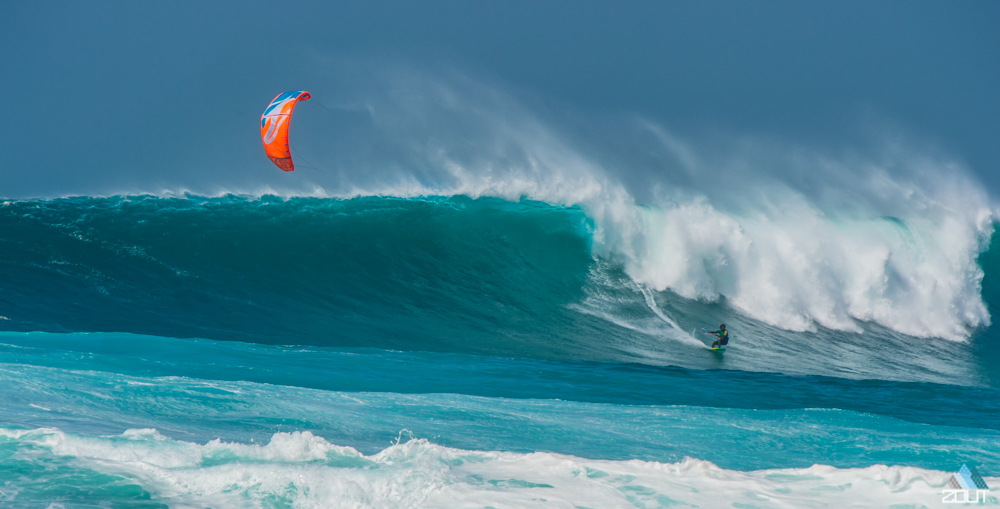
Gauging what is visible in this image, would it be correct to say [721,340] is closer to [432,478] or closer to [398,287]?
[398,287]

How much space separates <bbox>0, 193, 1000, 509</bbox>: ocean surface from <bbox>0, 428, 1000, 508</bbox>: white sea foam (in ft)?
0.07

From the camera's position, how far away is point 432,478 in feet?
13.2

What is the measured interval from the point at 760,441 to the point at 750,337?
607 centimetres

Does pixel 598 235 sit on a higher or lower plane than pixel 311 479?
higher

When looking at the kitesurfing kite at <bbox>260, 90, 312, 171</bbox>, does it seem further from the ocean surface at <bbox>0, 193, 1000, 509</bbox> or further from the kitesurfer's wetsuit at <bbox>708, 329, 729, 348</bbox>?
the kitesurfer's wetsuit at <bbox>708, 329, 729, 348</bbox>

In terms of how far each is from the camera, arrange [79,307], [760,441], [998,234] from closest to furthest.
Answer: [760,441] → [79,307] → [998,234]

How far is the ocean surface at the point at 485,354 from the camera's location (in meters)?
4.18

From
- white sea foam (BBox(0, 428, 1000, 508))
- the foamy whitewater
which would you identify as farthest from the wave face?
white sea foam (BBox(0, 428, 1000, 508))

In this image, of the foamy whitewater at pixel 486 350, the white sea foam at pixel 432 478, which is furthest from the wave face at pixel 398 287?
the white sea foam at pixel 432 478

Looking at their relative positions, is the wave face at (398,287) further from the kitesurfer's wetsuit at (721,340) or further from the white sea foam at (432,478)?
the white sea foam at (432,478)

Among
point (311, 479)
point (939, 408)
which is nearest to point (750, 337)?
point (939, 408)

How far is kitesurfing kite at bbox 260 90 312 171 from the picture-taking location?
464 inches

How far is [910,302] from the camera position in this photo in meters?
14.2

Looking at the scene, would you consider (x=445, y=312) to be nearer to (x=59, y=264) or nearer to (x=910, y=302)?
(x=59, y=264)
